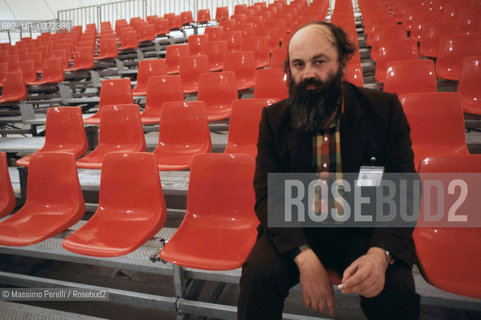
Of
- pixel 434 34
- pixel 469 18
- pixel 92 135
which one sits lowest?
pixel 92 135

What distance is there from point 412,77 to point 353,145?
1.66 metres

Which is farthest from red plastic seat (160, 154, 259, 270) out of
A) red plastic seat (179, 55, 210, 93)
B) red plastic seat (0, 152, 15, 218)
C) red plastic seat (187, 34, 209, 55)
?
red plastic seat (187, 34, 209, 55)

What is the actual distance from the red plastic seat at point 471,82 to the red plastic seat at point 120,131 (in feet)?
7.80

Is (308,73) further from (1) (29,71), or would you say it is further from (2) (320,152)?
(1) (29,71)

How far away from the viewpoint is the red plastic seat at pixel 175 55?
468cm

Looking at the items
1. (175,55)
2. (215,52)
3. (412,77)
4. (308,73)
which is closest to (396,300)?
(308,73)

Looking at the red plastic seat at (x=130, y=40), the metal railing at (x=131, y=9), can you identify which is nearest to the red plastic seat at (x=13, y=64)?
the red plastic seat at (x=130, y=40)

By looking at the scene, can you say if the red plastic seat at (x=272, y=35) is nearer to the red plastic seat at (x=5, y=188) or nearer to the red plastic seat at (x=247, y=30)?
the red plastic seat at (x=247, y=30)

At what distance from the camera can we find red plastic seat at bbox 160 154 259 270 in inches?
62.2

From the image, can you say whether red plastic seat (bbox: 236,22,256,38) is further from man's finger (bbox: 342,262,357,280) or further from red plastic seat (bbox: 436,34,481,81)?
man's finger (bbox: 342,262,357,280)

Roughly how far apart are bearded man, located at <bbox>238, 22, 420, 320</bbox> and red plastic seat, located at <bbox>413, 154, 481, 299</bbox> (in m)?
0.17

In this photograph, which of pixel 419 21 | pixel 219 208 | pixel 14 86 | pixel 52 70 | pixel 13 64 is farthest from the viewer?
pixel 13 64

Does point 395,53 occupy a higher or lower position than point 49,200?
higher

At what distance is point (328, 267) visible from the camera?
49.0 inches
